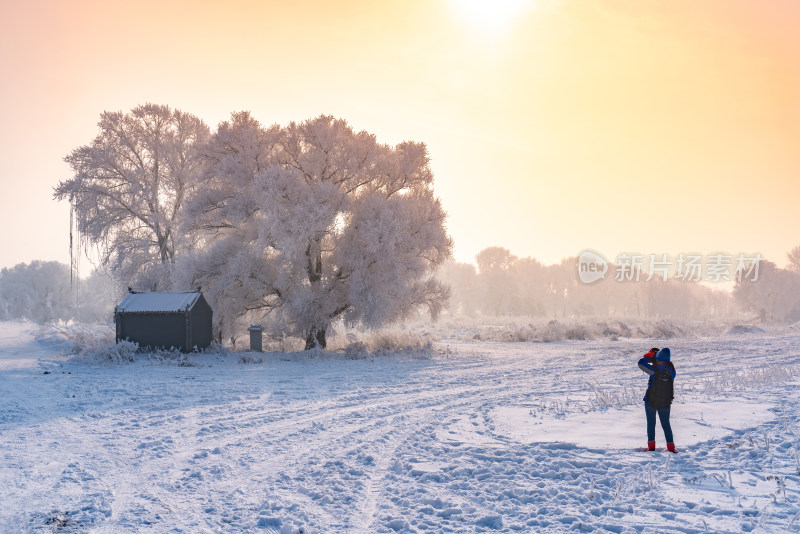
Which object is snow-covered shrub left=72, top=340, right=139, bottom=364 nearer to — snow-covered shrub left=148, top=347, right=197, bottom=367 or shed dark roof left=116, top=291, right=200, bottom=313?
snow-covered shrub left=148, top=347, right=197, bottom=367

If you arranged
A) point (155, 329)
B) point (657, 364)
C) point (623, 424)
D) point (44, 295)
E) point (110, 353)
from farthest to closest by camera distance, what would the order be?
point (44, 295)
point (155, 329)
point (110, 353)
point (623, 424)
point (657, 364)

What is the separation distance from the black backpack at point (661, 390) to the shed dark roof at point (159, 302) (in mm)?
20955

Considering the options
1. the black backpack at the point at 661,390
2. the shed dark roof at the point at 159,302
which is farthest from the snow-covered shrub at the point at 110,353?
the black backpack at the point at 661,390

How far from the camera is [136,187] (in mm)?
33875

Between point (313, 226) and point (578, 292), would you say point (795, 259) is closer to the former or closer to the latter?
point (578, 292)

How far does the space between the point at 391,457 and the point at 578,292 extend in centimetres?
12995

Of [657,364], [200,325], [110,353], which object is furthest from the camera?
[200,325]

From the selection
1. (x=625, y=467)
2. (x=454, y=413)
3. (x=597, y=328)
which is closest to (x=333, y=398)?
(x=454, y=413)

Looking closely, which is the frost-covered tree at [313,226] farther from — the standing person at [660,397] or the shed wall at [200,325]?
the standing person at [660,397]

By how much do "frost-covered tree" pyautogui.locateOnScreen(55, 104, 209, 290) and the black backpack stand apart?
97.3 feet

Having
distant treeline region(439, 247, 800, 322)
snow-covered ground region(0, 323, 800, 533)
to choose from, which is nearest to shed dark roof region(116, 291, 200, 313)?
snow-covered ground region(0, 323, 800, 533)

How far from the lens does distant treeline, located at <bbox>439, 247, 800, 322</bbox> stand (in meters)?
95.7

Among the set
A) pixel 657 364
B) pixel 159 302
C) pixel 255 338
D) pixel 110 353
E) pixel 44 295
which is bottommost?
pixel 110 353

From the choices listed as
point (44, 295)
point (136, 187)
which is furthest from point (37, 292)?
point (136, 187)
